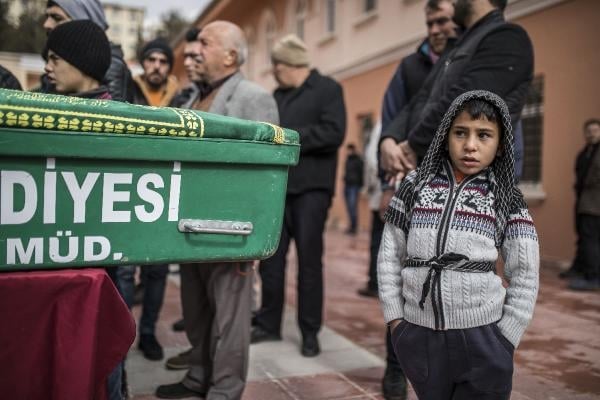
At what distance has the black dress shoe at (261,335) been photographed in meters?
3.75

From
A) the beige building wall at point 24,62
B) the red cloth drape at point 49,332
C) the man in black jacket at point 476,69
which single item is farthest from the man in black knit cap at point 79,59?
the beige building wall at point 24,62

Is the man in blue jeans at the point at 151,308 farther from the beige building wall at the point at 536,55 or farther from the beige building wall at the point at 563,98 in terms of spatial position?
the beige building wall at the point at 536,55

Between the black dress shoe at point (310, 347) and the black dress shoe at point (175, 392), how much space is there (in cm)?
88

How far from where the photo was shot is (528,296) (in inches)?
69.7

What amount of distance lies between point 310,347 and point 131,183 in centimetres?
216

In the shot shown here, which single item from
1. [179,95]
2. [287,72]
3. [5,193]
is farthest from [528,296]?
[179,95]

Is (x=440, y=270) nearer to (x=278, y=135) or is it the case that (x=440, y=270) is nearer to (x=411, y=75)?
(x=278, y=135)

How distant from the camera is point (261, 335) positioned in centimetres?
378

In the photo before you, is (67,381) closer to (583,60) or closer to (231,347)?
(231,347)

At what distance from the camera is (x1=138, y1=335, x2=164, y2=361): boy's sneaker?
3387 millimetres

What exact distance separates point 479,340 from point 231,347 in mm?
1105

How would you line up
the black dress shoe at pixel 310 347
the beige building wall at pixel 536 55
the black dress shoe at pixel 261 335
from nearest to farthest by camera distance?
the black dress shoe at pixel 310 347 < the black dress shoe at pixel 261 335 < the beige building wall at pixel 536 55

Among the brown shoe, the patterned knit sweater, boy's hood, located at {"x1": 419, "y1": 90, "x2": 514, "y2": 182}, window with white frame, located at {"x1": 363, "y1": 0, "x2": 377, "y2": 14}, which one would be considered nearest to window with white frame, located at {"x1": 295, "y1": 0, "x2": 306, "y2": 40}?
window with white frame, located at {"x1": 363, "y1": 0, "x2": 377, "y2": 14}

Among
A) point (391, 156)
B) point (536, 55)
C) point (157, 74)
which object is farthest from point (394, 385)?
point (536, 55)
